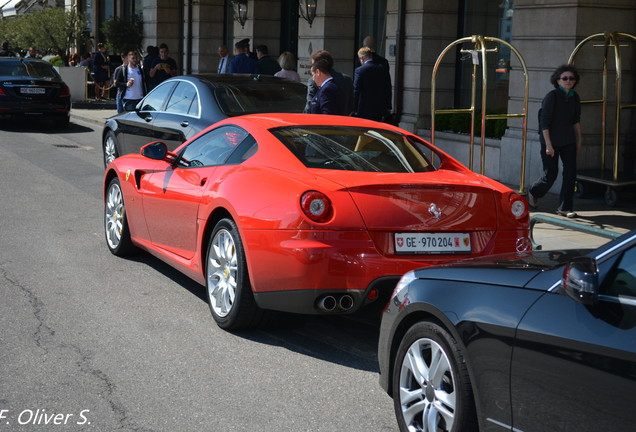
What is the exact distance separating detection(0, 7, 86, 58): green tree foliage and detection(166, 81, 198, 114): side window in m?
27.0

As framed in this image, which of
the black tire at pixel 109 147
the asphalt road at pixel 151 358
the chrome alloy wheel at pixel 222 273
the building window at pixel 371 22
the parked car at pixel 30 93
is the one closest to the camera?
the asphalt road at pixel 151 358

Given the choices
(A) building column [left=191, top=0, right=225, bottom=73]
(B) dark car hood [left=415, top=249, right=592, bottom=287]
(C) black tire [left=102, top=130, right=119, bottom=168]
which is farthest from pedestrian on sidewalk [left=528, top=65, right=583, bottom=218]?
(A) building column [left=191, top=0, right=225, bottom=73]

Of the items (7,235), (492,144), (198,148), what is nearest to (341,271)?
(198,148)

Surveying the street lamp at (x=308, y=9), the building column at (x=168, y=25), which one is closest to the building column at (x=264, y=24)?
the street lamp at (x=308, y=9)

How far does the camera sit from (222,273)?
21.0ft

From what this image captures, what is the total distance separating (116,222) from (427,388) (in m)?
4.98

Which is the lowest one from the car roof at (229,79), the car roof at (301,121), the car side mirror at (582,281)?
the car side mirror at (582,281)

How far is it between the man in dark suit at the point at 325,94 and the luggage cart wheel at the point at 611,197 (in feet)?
12.8

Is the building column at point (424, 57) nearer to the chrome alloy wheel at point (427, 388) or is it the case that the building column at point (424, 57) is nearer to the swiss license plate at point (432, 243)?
the swiss license plate at point (432, 243)

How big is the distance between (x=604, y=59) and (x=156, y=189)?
6996 mm

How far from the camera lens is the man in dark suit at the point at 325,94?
1041 centimetres

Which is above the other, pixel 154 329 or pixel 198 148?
pixel 198 148

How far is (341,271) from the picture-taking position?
5680 mm

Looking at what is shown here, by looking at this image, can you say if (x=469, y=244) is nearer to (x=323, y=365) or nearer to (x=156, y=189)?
(x=323, y=365)
